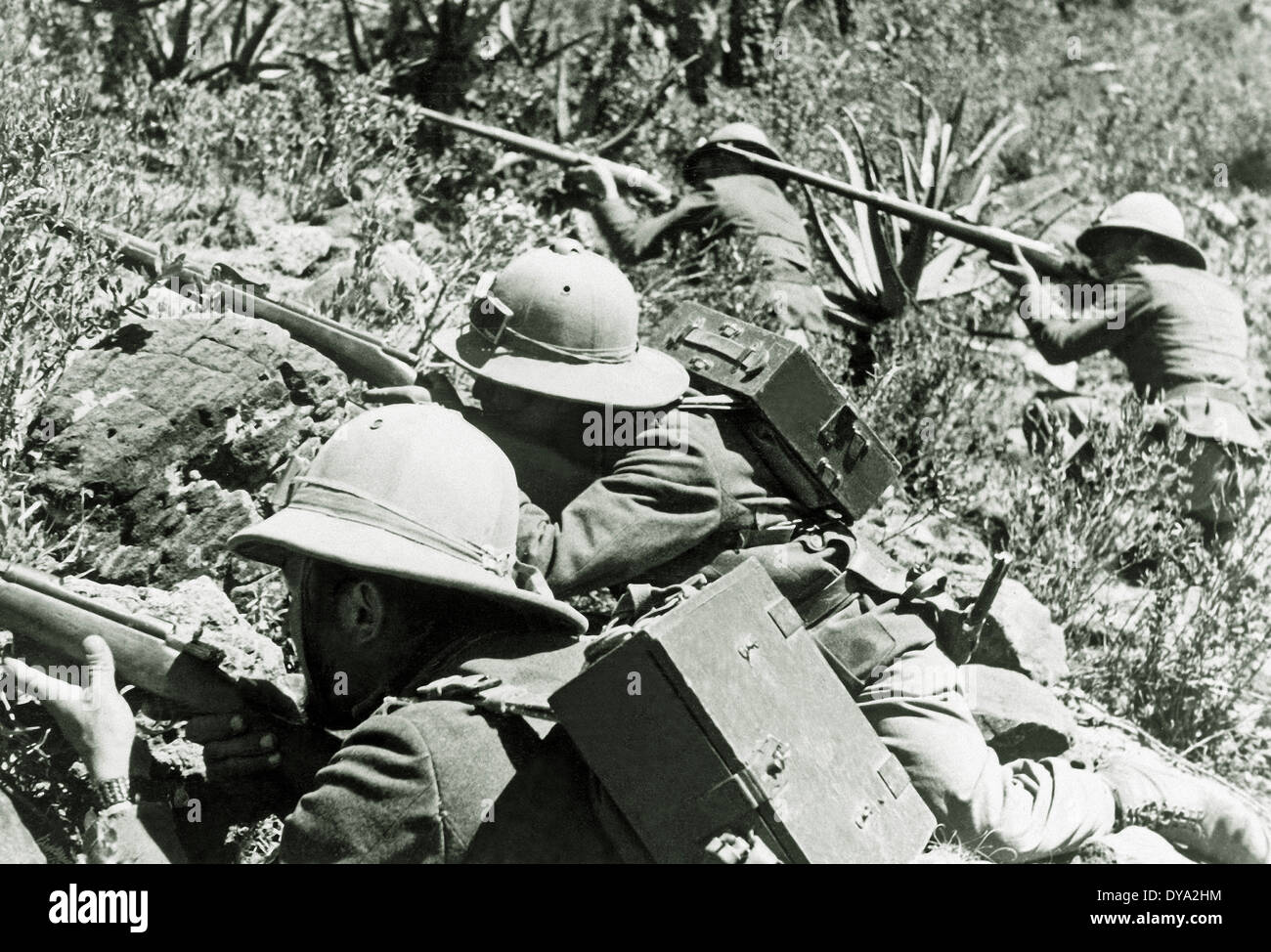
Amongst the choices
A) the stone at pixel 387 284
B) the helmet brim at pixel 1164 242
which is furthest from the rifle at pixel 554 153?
the helmet brim at pixel 1164 242

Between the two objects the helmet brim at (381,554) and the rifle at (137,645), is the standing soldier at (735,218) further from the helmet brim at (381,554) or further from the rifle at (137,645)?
the rifle at (137,645)

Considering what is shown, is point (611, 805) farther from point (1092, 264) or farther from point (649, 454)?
point (1092, 264)

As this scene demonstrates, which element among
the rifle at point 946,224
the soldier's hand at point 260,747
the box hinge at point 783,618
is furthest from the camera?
the rifle at point 946,224

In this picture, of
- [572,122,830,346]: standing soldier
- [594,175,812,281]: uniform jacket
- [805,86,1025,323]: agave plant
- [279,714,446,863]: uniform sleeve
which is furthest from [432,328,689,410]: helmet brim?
[805,86,1025,323]: agave plant

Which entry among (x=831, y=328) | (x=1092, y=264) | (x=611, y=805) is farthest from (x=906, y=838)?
(x=1092, y=264)

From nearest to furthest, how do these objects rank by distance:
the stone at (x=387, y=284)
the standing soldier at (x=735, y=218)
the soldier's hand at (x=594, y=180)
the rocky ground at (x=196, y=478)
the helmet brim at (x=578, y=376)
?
1. the rocky ground at (x=196, y=478)
2. the helmet brim at (x=578, y=376)
3. the stone at (x=387, y=284)
4. the standing soldier at (x=735, y=218)
5. the soldier's hand at (x=594, y=180)

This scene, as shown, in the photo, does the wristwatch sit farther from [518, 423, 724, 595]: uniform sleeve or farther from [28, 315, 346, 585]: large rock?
[518, 423, 724, 595]: uniform sleeve

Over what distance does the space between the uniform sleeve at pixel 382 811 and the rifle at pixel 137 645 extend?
17.8 inches

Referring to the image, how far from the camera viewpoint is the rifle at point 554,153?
21.6ft

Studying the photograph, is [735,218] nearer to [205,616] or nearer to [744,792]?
[205,616]

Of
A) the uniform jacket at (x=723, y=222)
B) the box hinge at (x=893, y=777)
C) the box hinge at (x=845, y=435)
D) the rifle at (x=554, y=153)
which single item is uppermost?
the rifle at (x=554, y=153)

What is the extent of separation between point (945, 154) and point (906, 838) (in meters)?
5.59

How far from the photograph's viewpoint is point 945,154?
738cm
